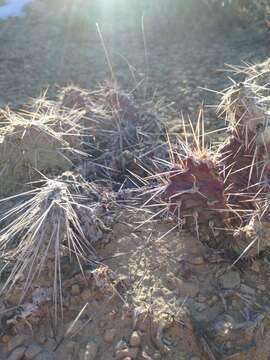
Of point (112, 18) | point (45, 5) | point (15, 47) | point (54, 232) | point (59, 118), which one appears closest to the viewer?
point (54, 232)

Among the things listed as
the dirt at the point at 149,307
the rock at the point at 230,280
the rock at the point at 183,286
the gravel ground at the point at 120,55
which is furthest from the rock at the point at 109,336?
the gravel ground at the point at 120,55

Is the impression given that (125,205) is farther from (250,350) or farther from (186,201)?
(250,350)

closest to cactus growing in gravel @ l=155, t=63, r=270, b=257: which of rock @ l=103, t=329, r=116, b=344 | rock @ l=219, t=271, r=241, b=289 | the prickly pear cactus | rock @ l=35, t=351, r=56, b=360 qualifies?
the prickly pear cactus

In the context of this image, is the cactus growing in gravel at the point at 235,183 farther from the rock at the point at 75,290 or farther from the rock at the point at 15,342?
the rock at the point at 15,342

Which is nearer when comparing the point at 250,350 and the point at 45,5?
the point at 250,350

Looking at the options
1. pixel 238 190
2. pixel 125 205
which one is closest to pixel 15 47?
pixel 125 205

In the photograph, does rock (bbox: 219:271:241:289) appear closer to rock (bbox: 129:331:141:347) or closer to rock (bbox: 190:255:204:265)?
rock (bbox: 190:255:204:265)
